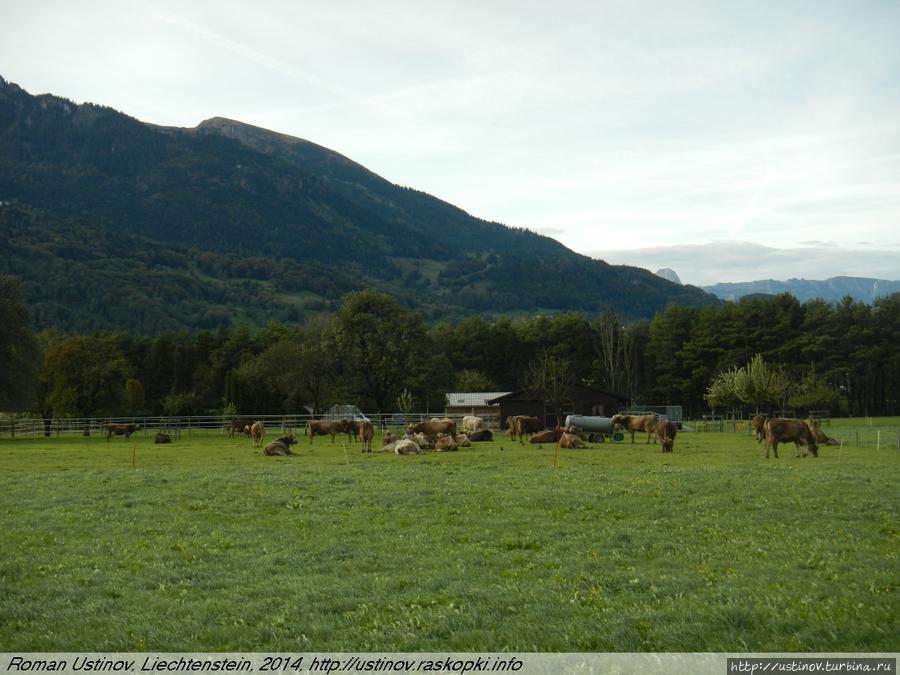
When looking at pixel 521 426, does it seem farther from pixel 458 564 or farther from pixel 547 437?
pixel 458 564

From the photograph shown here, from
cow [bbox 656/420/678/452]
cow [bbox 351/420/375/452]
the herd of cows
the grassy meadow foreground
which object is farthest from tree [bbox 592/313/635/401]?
the grassy meadow foreground

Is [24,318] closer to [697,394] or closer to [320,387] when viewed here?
[320,387]

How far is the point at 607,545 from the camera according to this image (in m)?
10.9

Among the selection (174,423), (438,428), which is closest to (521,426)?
(438,428)

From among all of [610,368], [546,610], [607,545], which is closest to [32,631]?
[546,610]

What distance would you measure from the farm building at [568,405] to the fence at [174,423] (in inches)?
66.8

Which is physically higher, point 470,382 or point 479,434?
point 470,382

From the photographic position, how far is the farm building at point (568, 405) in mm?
59500

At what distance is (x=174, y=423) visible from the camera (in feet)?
187

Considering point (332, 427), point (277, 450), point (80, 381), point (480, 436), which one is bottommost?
point (480, 436)

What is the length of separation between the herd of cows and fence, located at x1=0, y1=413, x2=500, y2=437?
4.28 meters

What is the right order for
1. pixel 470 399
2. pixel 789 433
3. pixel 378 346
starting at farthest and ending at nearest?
pixel 470 399 → pixel 378 346 → pixel 789 433

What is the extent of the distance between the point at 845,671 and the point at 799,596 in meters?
1.90

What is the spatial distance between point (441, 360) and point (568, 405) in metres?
20.6
